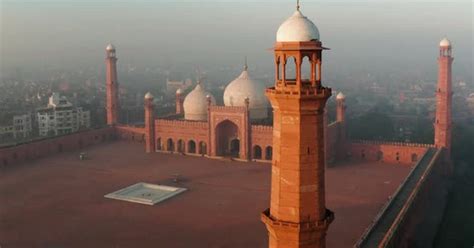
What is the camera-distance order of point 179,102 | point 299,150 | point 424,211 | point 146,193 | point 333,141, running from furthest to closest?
point 179,102 → point 333,141 → point 146,193 → point 424,211 → point 299,150

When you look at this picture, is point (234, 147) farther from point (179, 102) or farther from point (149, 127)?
point (179, 102)

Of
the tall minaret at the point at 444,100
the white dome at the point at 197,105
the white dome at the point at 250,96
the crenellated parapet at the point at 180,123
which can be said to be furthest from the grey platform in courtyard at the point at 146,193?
the tall minaret at the point at 444,100

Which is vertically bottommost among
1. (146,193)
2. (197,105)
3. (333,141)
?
(146,193)

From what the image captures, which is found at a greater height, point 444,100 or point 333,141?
point 444,100

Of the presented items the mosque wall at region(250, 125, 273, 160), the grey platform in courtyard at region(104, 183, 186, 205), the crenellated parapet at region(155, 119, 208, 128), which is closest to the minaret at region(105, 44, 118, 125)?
the crenellated parapet at region(155, 119, 208, 128)

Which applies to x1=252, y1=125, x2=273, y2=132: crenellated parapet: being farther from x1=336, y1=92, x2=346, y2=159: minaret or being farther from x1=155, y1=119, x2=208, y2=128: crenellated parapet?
x1=336, y1=92, x2=346, y2=159: minaret

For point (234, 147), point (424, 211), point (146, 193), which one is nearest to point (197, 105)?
point (234, 147)

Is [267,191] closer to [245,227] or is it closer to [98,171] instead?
[245,227]
